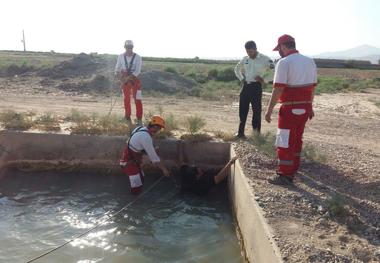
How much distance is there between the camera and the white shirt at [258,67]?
8.01 metres

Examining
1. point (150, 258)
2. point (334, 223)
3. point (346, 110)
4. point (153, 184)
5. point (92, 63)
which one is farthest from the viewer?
point (92, 63)

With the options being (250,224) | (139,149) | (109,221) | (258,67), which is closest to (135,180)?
(139,149)

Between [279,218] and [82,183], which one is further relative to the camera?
[82,183]

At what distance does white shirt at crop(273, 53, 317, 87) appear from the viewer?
5.61 m

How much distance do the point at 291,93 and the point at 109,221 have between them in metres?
3.57

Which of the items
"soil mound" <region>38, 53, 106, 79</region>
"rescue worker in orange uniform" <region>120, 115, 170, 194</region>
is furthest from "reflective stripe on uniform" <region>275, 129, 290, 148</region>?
"soil mound" <region>38, 53, 106, 79</region>

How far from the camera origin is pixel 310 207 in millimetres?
5457

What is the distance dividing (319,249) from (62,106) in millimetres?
11110

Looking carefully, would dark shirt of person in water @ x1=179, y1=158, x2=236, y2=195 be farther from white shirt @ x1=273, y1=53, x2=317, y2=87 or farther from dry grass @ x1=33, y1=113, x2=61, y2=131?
dry grass @ x1=33, y1=113, x2=61, y2=131

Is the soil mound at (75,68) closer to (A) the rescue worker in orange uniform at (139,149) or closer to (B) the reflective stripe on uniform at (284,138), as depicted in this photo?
(A) the rescue worker in orange uniform at (139,149)

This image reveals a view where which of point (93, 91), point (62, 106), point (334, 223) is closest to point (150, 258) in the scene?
point (334, 223)

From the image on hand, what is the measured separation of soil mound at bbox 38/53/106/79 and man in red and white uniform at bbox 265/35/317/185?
61.3 ft

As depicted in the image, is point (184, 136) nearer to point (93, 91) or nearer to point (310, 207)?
point (310, 207)

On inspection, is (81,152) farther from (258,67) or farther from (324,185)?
(324,185)
